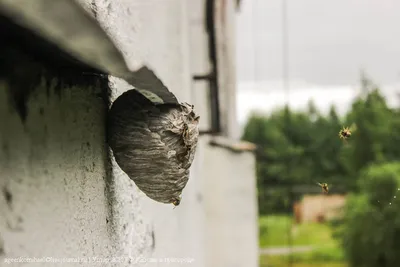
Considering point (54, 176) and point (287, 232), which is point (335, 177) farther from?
point (54, 176)

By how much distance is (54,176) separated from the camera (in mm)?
1104

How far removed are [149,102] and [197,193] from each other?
280 cm

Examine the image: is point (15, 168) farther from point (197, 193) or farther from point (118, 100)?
point (197, 193)

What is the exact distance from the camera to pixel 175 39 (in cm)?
321

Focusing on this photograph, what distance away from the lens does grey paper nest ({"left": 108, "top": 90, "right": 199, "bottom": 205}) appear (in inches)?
55.1

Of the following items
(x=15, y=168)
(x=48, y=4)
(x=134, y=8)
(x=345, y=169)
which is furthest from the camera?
(x=345, y=169)

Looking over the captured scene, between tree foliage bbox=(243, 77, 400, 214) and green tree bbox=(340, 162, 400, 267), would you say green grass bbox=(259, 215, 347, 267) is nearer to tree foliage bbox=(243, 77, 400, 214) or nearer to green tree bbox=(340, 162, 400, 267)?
tree foliage bbox=(243, 77, 400, 214)

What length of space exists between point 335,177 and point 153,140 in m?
21.1

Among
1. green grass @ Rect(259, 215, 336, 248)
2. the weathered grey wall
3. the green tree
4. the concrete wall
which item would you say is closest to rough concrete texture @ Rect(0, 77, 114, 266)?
the concrete wall

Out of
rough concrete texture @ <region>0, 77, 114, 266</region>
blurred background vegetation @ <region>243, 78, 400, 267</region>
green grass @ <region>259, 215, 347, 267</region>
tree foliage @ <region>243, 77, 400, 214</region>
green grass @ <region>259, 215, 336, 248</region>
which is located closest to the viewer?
rough concrete texture @ <region>0, 77, 114, 266</region>

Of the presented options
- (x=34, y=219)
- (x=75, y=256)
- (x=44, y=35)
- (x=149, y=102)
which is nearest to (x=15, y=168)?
(x=34, y=219)

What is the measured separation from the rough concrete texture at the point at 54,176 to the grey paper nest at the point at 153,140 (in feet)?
0.19

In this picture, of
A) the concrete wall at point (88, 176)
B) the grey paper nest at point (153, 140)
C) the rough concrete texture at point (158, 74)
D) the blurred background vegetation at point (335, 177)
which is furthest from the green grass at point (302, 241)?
the grey paper nest at point (153, 140)

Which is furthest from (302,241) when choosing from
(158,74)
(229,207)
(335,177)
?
(158,74)
